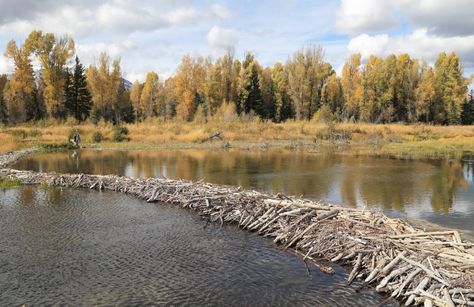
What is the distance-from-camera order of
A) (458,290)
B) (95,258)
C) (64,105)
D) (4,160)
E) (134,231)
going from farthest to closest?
(64,105), (4,160), (134,231), (95,258), (458,290)

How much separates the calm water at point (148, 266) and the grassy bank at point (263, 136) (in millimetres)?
34173

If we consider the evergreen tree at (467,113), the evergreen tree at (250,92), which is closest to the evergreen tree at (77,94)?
the evergreen tree at (250,92)

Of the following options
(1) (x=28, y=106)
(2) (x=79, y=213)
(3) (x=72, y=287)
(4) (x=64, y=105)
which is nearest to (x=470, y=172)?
(2) (x=79, y=213)

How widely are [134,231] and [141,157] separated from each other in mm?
27463

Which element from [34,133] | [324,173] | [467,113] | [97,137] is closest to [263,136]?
[97,137]

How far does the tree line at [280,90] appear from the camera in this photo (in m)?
76.8

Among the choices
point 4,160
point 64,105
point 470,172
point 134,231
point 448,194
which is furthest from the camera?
point 64,105

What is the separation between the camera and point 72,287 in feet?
35.3

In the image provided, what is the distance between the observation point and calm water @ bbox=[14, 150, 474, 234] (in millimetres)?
19594

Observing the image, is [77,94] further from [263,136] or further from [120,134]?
[263,136]

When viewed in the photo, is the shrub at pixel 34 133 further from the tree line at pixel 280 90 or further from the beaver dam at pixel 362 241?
the beaver dam at pixel 362 241

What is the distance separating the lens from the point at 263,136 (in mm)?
59625

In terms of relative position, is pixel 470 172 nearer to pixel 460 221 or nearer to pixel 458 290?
pixel 460 221

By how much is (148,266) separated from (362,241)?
6112 millimetres
